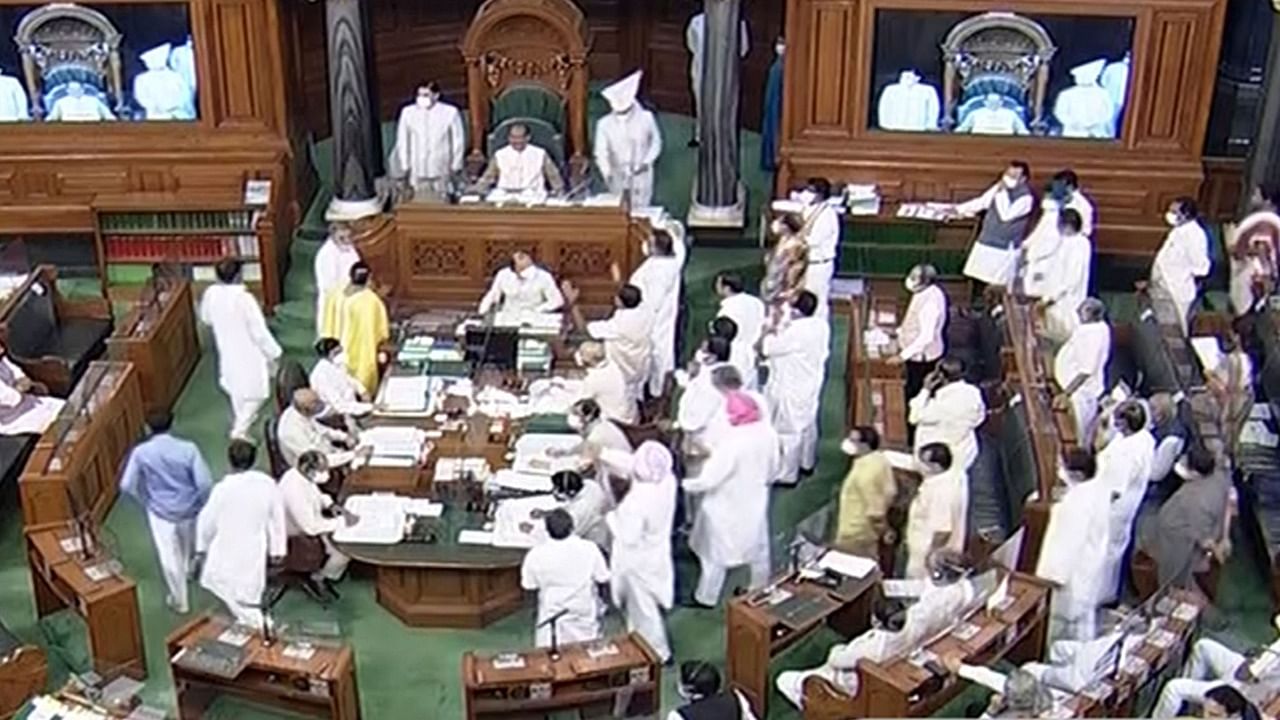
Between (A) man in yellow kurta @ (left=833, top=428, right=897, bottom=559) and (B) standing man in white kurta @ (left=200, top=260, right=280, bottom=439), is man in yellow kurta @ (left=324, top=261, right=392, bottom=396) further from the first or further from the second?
(A) man in yellow kurta @ (left=833, top=428, right=897, bottom=559)

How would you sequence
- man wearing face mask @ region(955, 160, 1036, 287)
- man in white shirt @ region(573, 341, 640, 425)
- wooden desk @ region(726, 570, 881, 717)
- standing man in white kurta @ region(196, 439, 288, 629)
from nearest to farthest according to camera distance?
1. wooden desk @ region(726, 570, 881, 717)
2. standing man in white kurta @ region(196, 439, 288, 629)
3. man in white shirt @ region(573, 341, 640, 425)
4. man wearing face mask @ region(955, 160, 1036, 287)

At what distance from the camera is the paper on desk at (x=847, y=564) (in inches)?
455

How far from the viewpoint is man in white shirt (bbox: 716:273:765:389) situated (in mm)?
13102

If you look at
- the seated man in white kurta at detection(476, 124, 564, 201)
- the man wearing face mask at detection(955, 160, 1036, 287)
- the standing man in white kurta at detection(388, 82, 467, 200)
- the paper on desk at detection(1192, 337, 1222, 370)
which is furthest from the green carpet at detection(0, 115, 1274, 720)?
the seated man in white kurta at detection(476, 124, 564, 201)

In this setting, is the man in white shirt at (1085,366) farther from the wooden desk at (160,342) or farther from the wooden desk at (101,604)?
the wooden desk at (160,342)

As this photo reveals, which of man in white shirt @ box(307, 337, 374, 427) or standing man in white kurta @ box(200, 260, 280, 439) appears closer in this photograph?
man in white shirt @ box(307, 337, 374, 427)

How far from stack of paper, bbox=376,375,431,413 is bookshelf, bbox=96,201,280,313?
2.72 metres

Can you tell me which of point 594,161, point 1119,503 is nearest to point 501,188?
point 594,161

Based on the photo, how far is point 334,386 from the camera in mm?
13008

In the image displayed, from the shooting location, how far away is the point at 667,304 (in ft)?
45.2

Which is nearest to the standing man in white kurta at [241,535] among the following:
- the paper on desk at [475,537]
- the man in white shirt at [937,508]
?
the paper on desk at [475,537]

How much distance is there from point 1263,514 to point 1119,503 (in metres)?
1.74

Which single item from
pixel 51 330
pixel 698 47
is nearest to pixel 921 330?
pixel 698 47

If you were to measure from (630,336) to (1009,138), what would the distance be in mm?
4467
